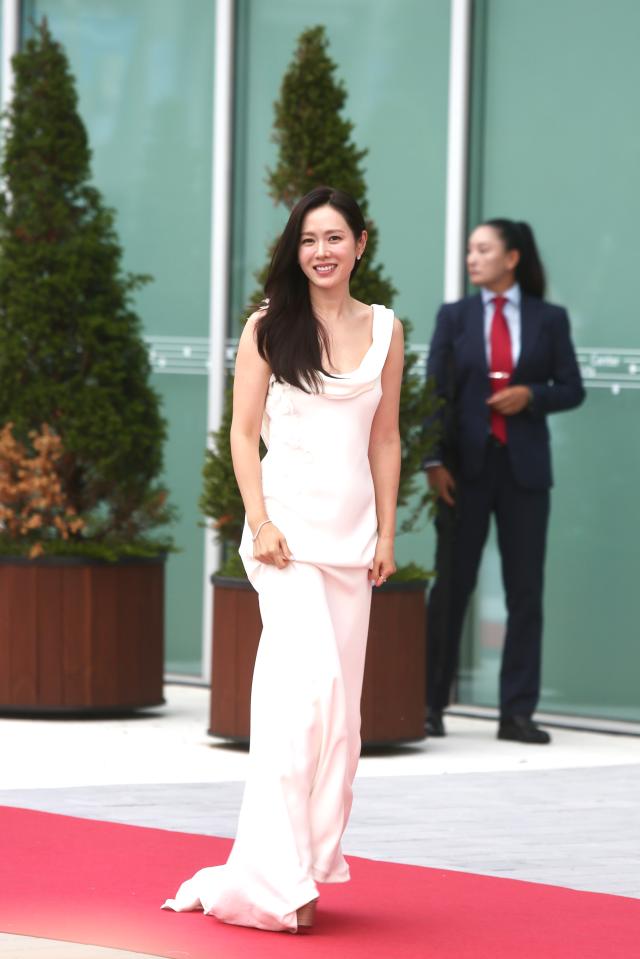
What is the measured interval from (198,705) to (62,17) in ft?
13.5

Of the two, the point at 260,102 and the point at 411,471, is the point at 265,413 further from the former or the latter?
the point at 260,102

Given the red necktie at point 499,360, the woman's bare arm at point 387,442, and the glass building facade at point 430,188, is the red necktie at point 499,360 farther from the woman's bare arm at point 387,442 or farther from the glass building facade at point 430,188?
the woman's bare arm at point 387,442

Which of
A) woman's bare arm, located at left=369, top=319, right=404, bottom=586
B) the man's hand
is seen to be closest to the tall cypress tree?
the man's hand

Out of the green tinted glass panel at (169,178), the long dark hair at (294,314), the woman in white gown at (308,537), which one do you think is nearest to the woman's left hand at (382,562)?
the woman in white gown at (308,537)

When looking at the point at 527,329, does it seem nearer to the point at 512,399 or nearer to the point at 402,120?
the point at 512,399

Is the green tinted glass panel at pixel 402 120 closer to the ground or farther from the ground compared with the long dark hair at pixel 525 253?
farther from the ground

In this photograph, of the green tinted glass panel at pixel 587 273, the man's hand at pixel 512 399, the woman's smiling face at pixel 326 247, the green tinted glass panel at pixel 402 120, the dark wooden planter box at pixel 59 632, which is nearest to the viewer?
the woman's smiling face at pixel 326 247

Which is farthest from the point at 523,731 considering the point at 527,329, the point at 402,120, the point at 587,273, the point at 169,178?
the point at 169,178

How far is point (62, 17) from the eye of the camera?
11391 mm

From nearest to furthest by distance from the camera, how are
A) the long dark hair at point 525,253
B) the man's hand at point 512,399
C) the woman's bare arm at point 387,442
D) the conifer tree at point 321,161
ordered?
1. the woman's bare arm at point 387,442
2. the conifer tree at point 321,161
3. the man's hand at point 512,399
4. the long dark hair at point 525,253

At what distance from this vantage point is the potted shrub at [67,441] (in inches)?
346

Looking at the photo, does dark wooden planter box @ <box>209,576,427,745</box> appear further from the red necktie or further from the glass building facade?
the glass building facade

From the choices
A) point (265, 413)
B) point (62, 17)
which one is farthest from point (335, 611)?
point (62, 17)

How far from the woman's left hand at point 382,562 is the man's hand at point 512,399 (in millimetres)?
3286
